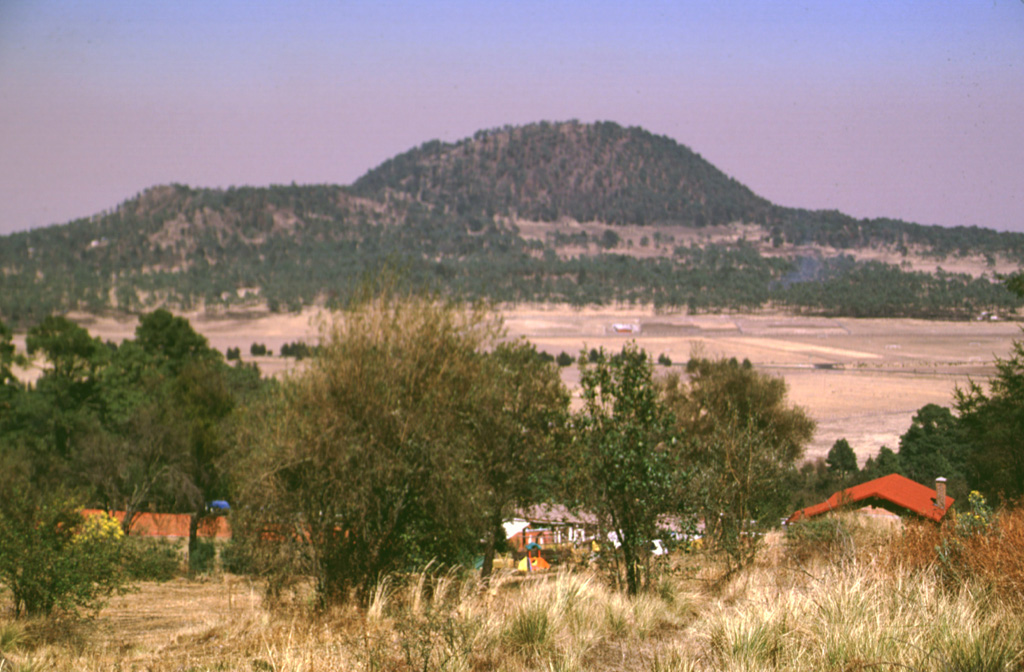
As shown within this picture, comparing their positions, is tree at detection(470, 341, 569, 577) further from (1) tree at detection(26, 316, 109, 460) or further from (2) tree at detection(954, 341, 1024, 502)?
(1) tree at detection(26, 316, 109, 460)

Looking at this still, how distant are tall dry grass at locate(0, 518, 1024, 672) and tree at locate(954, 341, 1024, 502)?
14074mm

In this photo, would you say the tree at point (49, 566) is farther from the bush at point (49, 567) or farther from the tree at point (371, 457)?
the tree at point (371, 457)

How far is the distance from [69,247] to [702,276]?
135 metres

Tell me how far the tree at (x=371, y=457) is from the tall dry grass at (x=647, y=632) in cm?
351

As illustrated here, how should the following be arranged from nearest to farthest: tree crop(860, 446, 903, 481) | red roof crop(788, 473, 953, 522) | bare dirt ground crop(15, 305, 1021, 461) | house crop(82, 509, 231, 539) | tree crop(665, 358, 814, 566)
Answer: tree crop(665, 358, 814, 566)
red roof crop(788, 473, 953, 522)
house crop(82, 509, 231, 539)
tree crop(860, 446, 903, 481)
bare dirt ground crop(15, 305, 1021, 461)

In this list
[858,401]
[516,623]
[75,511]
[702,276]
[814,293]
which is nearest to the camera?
[516,623]

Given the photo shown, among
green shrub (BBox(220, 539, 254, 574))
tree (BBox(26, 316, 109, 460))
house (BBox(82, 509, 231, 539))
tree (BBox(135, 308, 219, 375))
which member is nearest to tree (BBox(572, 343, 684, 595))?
green shrub (BBox(220, 539, 254, 574))

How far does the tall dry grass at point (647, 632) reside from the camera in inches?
183

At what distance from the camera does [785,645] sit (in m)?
4.84

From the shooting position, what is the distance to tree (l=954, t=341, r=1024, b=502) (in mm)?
19922

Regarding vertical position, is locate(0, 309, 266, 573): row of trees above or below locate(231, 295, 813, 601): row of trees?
below

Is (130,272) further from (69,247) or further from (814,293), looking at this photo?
(814,293)

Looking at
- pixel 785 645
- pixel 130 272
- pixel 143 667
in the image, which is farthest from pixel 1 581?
pixel 130 272

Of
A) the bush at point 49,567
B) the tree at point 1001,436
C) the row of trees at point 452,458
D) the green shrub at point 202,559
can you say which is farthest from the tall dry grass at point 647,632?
the green shrub at point 202,559
